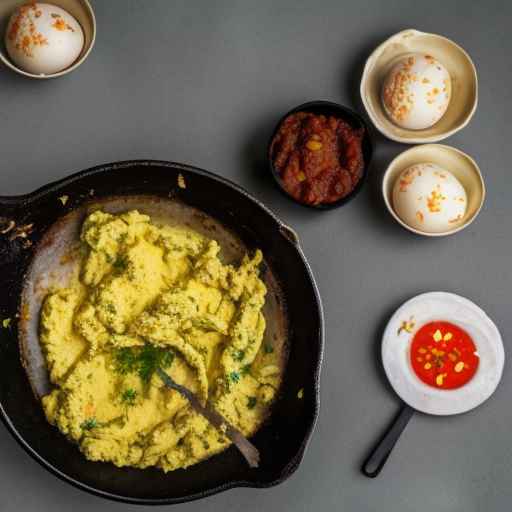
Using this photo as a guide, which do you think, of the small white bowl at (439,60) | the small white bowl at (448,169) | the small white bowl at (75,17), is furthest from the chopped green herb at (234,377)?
the small white bowl at (75,17)

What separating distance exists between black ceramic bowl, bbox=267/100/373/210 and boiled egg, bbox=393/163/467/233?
104 millimetres

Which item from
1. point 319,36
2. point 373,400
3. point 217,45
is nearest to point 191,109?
point 217,45

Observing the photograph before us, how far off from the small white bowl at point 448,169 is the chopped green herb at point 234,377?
0.53 meters

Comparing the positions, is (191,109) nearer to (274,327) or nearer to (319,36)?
(319,36)

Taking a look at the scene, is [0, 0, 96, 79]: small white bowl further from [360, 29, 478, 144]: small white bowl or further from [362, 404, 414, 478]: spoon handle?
[362, 404, 414, 478]: spoon handle

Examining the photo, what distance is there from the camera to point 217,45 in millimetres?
1819

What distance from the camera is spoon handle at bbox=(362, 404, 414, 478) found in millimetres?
1773

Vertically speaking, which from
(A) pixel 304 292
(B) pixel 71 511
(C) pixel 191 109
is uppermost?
(C) pixel 191 109

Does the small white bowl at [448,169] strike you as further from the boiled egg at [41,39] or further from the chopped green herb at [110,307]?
the boiled egg at [41,39]

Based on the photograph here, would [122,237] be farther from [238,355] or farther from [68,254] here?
[238,355]

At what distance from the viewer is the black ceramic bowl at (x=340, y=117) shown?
A: 5.49 feet

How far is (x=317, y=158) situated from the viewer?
1.67 m

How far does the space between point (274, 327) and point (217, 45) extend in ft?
2.38

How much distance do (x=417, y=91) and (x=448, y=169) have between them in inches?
8.9
